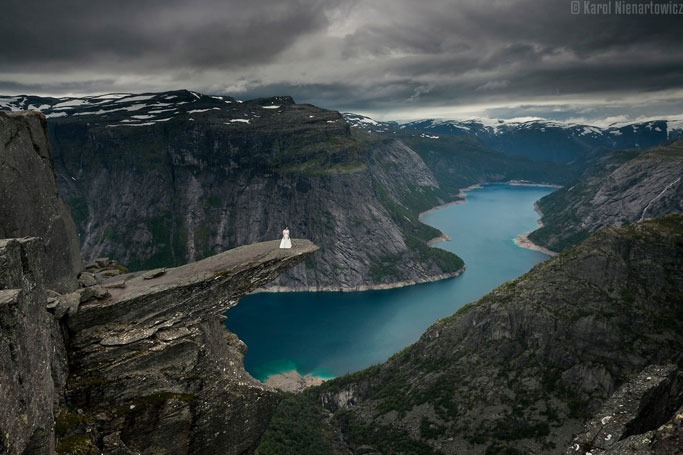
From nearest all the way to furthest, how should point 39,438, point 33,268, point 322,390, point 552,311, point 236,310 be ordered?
point 39,438 < point 33,268 < point 552,311 < point 322,390 < point 236,310

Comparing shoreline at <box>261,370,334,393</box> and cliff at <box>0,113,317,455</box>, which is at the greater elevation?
cliff at <box>0,113,317,455</box>

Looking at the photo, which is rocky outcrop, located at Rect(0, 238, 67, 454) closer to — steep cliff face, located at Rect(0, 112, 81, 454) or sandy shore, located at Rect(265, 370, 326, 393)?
steep cliff face, located at Rect(0, 112, 81, 454)

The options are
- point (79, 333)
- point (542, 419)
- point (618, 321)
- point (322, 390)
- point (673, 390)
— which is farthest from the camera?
point (322, 390)

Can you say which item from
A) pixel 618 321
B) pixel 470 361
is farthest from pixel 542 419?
pixel 618 321

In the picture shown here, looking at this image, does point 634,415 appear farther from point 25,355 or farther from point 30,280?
point 30,280

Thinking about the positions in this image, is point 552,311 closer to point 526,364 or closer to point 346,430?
point 526,364

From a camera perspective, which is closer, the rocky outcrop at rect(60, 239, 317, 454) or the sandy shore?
the rocky outcrop at rect(60, 239, 317, 454)

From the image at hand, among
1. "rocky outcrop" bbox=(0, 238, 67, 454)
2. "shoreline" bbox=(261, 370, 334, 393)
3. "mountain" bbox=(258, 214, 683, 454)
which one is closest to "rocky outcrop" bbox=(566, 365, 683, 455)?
"rocky outcrop" bbox=(0, 238, 67, 454)

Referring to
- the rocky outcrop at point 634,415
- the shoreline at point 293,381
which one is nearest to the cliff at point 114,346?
the rocky outcrop at point 634,415
